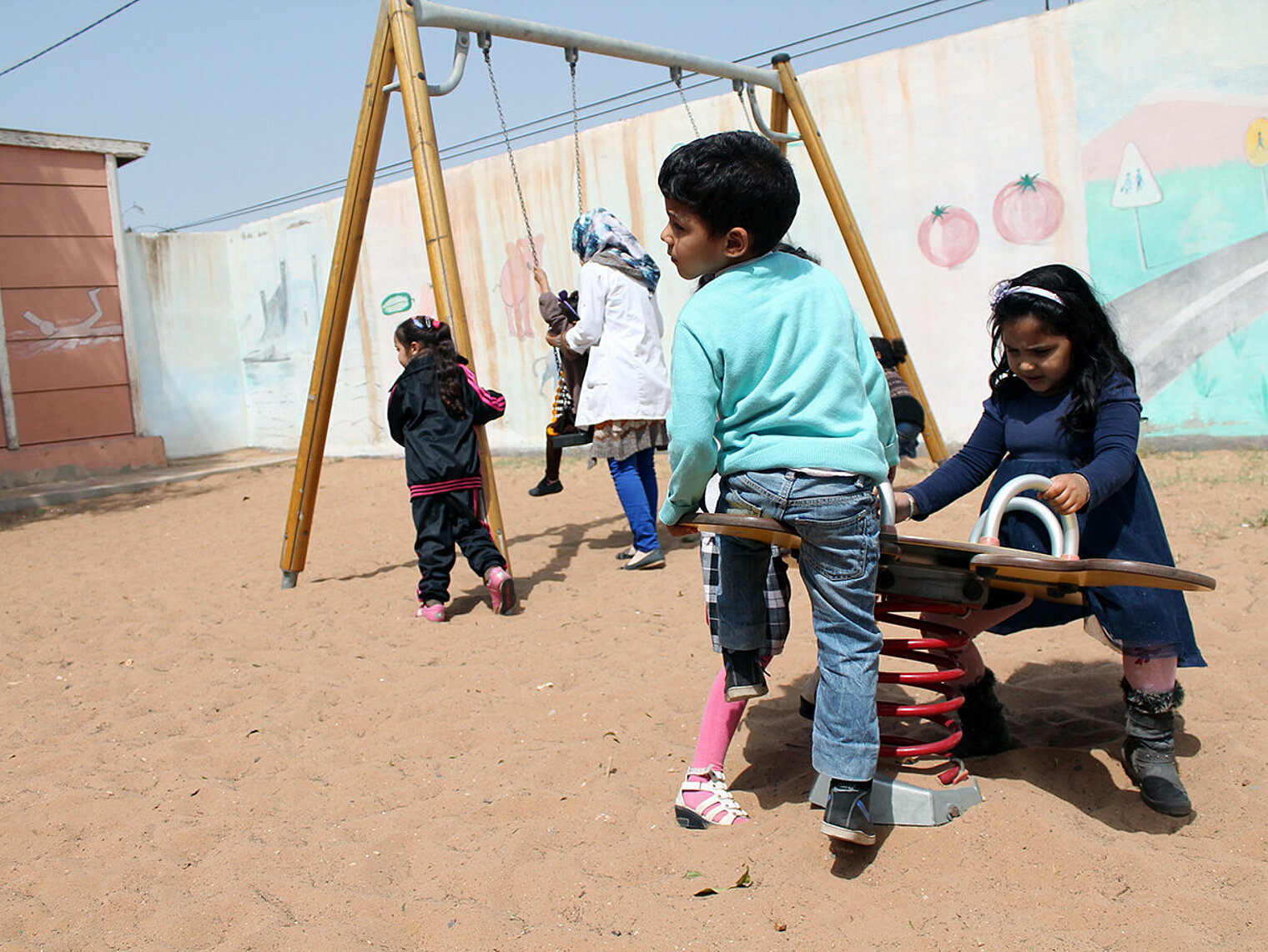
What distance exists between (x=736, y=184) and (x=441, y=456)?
279 centimetres

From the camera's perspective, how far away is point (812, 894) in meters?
1.97

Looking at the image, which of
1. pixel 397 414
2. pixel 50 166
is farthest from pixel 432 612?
pixel 50 166

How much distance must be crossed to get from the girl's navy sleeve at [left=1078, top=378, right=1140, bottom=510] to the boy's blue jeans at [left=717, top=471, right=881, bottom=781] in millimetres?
489

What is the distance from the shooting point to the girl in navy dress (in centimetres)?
218

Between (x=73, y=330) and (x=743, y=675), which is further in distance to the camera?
(x=73, y=330)

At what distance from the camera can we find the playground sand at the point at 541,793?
1.95 m

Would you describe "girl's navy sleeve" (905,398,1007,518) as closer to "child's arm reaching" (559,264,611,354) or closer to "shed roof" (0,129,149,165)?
"child's arm reaching" (559,264,611,354)

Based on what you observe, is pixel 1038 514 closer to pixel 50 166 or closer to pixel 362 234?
pixel 362 234

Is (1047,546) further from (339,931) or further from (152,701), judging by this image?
(152,701)

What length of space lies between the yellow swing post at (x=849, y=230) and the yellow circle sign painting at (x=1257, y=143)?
7.71ft

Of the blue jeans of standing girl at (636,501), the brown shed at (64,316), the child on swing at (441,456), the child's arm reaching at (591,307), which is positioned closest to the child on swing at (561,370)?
the child's arm reaching at (591,307)

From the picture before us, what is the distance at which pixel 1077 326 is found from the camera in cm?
228

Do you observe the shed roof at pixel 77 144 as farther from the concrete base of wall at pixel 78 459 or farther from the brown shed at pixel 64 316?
the concrete base of wall at pixel 78 459

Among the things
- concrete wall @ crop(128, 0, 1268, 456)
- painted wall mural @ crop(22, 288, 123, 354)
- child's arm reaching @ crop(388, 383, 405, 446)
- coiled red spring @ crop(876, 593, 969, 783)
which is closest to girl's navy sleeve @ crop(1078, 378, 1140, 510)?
coiled red spring @ crop(876, 593, 969, 783)
